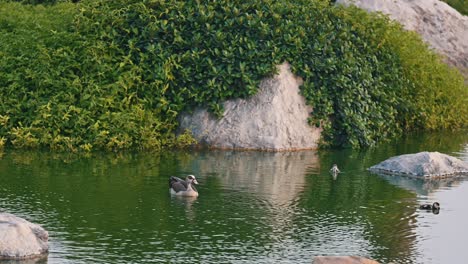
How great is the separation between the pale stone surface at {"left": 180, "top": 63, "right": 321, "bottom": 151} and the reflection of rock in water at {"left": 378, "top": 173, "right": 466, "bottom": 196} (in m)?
2.96

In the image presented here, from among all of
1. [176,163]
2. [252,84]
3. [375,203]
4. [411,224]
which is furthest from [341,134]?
[411,224]

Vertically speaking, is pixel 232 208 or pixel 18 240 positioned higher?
pixel 232 208

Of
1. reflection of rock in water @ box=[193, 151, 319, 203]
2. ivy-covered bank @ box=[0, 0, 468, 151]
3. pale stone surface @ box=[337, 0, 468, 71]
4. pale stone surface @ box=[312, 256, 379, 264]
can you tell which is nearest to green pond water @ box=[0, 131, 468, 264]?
reflection of rock in water @ box=[193, 151, 319, 203]

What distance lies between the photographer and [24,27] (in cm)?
2667

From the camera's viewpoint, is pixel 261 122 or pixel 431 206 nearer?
pixel 431 206

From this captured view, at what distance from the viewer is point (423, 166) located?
2269cm

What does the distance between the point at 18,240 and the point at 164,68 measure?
10.4 m

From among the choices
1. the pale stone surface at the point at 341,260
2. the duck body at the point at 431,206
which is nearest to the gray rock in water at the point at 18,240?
→ the pale stone surface at the point at 341,260

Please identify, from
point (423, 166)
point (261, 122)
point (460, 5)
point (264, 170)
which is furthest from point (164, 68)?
point (460, 5)

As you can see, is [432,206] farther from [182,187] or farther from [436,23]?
[436,23]

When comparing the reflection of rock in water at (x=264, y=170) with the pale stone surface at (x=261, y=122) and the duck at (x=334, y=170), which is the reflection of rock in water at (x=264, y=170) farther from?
the duck at (x=334, y=170)

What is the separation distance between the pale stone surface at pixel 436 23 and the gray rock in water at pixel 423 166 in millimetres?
10383

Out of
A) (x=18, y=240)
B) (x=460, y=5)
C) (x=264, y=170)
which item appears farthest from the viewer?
(x=460, y=5)

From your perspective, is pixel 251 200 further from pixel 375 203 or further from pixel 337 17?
pixel 337 17
